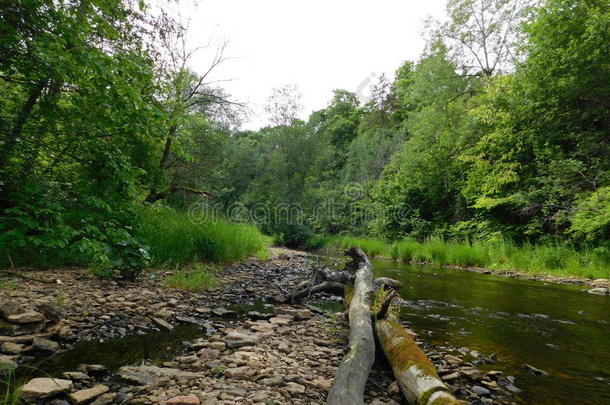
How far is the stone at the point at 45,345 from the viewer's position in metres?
2.58

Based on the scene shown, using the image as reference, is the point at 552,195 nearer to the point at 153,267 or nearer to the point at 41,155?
the point at 153,267

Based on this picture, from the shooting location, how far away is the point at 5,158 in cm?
293

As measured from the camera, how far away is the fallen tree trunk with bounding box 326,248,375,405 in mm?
2029

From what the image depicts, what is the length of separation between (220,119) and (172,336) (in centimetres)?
1095

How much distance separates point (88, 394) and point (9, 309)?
166cm

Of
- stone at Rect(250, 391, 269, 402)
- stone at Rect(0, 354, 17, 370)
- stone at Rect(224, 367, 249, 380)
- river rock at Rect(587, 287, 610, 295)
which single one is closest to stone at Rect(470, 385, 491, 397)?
stone at Rect(250, 391, 269, 402)

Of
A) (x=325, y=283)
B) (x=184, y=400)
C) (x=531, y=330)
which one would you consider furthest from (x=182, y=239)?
(x=531, y=330)

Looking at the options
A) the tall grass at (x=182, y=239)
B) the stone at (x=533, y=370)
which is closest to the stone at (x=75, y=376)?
the tall grass at (x=182, y=239)

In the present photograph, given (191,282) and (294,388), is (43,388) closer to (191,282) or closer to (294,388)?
(294,388)

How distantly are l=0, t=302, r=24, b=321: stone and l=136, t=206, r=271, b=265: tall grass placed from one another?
265 centimetres

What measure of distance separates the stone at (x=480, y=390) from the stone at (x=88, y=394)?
2874mm

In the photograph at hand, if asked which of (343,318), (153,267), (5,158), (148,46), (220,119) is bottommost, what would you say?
(343,318)

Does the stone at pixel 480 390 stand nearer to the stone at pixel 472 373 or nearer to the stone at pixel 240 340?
the stone at pixel 472 373

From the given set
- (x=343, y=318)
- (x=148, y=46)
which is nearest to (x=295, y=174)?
(x=148, y=46)
